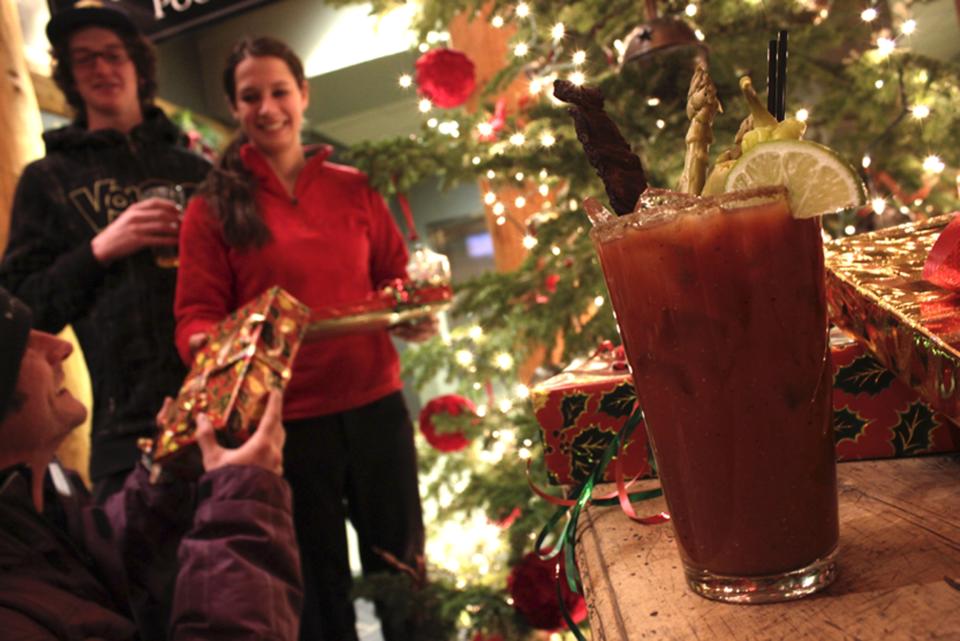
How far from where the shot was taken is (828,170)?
50 cm

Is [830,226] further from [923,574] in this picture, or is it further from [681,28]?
[923,574]

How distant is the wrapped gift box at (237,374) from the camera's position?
144 cm

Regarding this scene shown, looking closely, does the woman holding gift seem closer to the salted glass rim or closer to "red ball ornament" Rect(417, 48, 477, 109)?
"red ball ornament" Rect(417, 48, 477, 109)

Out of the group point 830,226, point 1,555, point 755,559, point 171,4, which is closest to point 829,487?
point 755,559

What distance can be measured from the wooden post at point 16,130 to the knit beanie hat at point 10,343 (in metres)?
1.78

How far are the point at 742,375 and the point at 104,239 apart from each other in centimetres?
178

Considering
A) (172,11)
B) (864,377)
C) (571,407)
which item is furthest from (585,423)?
(172,11)

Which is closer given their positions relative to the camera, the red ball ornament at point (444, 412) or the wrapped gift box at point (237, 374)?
the wrapped gift box at point (237, 374)

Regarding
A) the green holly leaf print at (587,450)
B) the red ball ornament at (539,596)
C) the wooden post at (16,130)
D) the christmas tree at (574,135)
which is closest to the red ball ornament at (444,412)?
the christmas tree at (574,135)

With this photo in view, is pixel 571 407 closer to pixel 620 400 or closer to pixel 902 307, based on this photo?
pixel 620 400

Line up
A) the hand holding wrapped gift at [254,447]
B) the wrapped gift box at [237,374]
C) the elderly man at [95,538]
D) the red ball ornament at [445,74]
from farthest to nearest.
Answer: the red ball ornament at [445,74] < the wrapped gift box at [237,374] < the hand holding wrapped gift at [254,447] < the elderly man at [95,538]

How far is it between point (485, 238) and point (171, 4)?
542cm

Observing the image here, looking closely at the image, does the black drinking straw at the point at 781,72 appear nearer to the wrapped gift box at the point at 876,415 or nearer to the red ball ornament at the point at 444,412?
the wrapped gift box at the point at 876,415

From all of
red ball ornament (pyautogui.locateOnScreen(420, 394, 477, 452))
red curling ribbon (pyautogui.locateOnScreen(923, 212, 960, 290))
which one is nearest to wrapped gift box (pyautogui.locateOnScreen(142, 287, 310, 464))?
red ball ornament (pyautogui.locateOnScreen(420, 394, 477, 452))
